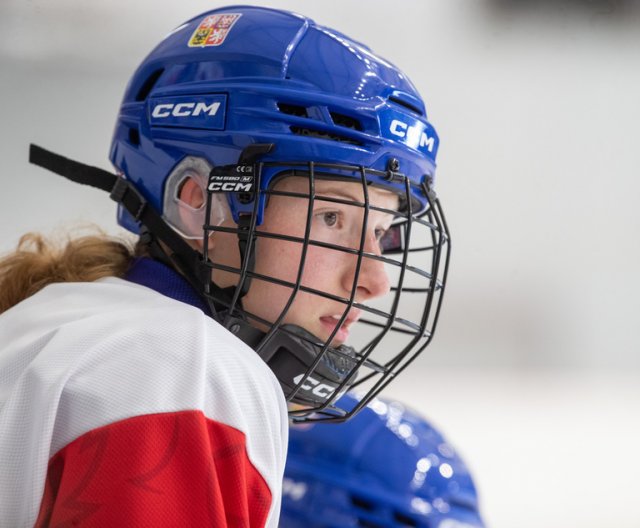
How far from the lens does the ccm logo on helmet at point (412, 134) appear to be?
115cm

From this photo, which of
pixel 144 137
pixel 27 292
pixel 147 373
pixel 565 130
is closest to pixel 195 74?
pixel 144 137

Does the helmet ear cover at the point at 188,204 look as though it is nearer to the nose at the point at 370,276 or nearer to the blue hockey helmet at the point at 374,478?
the nose at the point at 370,276

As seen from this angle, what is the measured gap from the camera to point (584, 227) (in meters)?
2.36

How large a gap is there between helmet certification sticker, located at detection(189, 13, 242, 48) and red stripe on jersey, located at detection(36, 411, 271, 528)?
2.06 feet

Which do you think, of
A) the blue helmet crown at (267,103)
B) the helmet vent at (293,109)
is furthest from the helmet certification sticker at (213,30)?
the helmet vent at (293,109)

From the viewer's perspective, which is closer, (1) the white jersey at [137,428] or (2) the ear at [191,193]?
(1) the white jersey at [137,428]

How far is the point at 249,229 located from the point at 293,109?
18 cm

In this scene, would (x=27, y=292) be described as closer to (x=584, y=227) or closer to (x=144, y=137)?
(x=144, y=137)

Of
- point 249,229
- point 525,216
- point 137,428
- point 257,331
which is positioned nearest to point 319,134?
point 249,229

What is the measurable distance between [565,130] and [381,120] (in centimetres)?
133

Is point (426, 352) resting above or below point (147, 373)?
below

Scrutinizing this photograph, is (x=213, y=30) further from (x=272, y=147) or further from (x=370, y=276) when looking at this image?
(x=370, y=276)

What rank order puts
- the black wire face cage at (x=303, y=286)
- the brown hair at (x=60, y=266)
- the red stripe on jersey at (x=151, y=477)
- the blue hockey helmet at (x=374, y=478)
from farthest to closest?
the blue hockey helmet at (x=374, y=478), the brown hair at (x=60, y=266), the black wire face cage at (x=303, y=286), the red stripe on jersey at (x=151, y=477)

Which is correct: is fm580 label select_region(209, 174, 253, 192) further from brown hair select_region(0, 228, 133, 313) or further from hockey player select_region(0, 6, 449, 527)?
brown hair select_region(0, 228, 133, 313)
